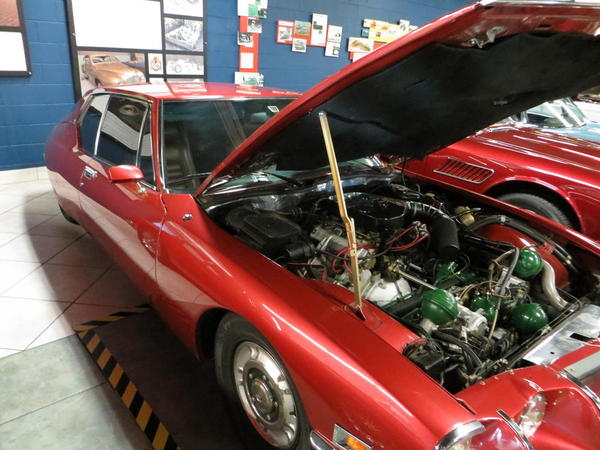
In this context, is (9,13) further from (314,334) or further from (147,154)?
(314,334)

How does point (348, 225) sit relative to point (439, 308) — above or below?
above

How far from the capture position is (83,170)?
2684 millimetres

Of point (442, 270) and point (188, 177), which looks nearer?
point (442, 270)

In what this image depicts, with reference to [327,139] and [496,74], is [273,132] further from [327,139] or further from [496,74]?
[496,74]

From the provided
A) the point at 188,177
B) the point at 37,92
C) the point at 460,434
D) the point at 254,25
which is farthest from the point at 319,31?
the point at 460,434

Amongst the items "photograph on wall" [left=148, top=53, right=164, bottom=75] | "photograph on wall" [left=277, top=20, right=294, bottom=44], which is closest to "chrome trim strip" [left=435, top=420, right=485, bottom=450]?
"photograph on wall" [left=148, top=53, right=164, bottom=75]

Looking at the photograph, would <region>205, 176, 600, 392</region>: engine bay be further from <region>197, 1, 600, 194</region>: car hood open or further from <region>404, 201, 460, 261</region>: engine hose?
<region>197, 1, 600, 194</region>: car hood open

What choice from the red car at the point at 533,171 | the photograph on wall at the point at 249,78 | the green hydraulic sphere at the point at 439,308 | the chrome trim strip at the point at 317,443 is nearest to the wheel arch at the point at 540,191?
the red car at the point at 533,171

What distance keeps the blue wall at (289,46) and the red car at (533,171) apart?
3787 mm

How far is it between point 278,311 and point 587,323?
3.88 ft

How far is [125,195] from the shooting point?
2160 millimetres

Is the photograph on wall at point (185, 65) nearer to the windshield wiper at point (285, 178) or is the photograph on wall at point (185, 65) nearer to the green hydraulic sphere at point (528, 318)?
the windshield wiper at point (285, 178)

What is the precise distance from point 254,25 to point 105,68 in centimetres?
239

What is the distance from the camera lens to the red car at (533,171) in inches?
125
